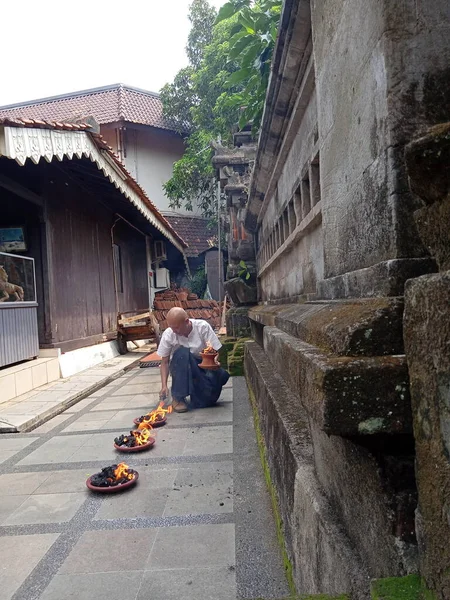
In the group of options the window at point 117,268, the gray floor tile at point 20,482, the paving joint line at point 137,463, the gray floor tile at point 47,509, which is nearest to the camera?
the gray floor tile at point 47,509

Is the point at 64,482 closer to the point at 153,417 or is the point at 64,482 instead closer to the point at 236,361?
the point at 153,417

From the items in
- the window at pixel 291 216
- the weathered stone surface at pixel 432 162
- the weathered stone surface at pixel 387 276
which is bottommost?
the weathered stone surface at pixel 387 276

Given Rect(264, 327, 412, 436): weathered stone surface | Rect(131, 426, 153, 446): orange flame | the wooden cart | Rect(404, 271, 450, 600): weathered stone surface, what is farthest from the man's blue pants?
the wooden cart

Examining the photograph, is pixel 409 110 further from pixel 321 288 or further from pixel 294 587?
pixel 294 587

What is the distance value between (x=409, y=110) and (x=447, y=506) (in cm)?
99

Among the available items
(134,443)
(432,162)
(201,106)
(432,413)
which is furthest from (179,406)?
(201,106)

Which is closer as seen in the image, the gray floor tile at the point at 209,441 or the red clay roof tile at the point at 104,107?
the gray floor tile at the point at 209,441

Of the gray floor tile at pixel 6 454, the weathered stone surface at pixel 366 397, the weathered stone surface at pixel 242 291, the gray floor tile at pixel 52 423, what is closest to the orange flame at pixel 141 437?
the gray floor tile at pixel 6 454

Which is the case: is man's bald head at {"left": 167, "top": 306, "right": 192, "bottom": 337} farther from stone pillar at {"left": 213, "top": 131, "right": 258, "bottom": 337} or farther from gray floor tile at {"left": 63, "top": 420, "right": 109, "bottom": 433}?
stone pillar at {"left": 213, "top": 131, "right": 258, "bottom": 337}

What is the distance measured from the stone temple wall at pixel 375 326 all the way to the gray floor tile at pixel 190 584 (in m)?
0.33

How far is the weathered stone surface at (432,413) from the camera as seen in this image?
0.75 m

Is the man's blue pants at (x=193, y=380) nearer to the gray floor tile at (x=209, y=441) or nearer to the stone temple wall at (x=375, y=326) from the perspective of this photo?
the gray floor tile at (x=209, y=441)

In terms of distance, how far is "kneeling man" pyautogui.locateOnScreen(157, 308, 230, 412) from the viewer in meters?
5.13

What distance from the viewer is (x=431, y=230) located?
870 millimetres
